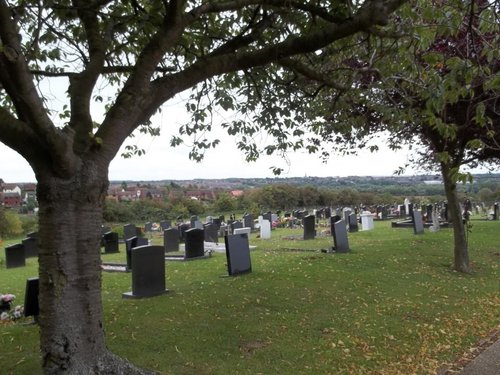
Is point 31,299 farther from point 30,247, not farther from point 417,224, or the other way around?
point 417,224

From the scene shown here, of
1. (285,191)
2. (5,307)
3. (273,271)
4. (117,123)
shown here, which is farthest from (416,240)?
(285,191)

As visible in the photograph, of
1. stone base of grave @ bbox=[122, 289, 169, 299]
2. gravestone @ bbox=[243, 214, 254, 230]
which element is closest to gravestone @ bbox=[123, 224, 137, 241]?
gravestone @ bbox=[243, 214, 254, 230]

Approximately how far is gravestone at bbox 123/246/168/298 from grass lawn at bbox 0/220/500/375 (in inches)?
11.7

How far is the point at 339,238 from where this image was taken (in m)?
15.5

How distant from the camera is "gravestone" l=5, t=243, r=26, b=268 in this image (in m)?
17.0

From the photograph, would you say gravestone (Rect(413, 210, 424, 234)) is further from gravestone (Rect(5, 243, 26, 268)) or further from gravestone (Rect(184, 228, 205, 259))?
gravestone (Rect(5, 243, 26, 268))

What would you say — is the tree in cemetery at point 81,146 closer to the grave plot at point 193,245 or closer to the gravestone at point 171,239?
the grave plot at point 193,245

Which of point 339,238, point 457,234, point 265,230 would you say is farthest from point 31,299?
point 265,230

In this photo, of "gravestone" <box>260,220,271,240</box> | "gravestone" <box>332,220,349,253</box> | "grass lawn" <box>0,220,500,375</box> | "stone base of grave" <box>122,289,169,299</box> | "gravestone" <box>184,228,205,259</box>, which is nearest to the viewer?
"grass lawn" <box>0,220,500,375</box>

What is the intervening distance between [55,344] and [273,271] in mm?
7597

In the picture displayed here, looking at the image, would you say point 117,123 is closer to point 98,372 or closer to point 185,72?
point 185,72

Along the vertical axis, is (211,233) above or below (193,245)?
below

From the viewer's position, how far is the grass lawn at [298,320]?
5879mm

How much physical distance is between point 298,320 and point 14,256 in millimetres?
13122
